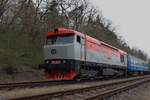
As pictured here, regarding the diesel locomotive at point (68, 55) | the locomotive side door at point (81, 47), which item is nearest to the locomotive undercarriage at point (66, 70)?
the diesel locomotive at point (68, 55)

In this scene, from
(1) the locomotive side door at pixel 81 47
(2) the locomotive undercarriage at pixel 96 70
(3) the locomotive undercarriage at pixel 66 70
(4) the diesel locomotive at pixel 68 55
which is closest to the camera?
(3) the locomotive undercarriage at pixel 66 70

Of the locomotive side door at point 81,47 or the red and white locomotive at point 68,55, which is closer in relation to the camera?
the red and white locomotive at point 68,55

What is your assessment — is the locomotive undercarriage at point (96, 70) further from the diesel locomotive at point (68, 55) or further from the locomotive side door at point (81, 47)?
the locomotive side door at point (81, 47)

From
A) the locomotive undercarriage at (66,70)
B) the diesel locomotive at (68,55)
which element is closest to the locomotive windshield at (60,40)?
the diesel locomotive at (68,55)

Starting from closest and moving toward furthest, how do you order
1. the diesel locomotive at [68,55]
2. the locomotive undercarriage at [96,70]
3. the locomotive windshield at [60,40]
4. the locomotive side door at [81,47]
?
1. the diesel locomotive at [68,55]
2. the locomotive windshield at [60,40]
3. the locomotive side door at [81,47]
4. the locomotive undercarriage at [96,70]

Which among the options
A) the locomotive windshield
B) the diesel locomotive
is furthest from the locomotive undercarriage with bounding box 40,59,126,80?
the locomotive windshield

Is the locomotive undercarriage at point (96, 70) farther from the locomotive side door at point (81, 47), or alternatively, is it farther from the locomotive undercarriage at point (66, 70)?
the locomotive side door at point (81, 47)

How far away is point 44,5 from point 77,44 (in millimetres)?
23091

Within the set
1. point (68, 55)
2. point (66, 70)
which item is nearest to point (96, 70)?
point (68, 55)

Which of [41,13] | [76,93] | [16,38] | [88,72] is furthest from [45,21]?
[76,93]

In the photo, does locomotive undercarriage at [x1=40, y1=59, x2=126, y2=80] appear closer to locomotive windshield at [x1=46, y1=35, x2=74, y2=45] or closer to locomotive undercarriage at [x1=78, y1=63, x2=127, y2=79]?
locomotive undercarriage at [x1=78, y1=63, x2=127, y2=79]

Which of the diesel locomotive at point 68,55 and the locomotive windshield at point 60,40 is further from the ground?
the locomotive windshield at point 60,40

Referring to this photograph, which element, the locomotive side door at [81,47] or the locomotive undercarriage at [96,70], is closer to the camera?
the locomotive side door at [81,47]

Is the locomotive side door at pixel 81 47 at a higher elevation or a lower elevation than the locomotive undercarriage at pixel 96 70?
higher
